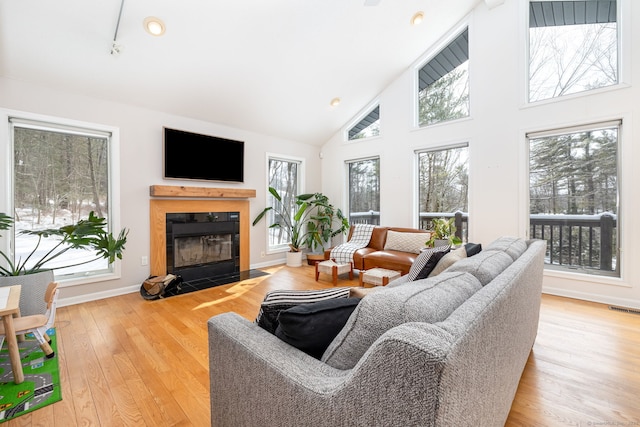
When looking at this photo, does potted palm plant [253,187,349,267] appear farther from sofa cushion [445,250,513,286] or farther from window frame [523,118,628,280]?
sofa cushion [445,250,513,286]

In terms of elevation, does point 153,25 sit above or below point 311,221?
above

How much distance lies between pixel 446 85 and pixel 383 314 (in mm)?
4791

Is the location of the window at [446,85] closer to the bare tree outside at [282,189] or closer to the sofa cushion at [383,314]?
the bare tree outside at [282,189]

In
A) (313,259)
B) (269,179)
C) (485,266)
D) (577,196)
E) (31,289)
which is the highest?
(269,179)

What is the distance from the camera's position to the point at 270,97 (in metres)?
4.43

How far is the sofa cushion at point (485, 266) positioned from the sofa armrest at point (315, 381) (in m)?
0.81

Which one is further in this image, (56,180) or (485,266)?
(56,180)

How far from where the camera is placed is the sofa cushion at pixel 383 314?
0.80m

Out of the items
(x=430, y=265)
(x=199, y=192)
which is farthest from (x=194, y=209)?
(x=430, y=265)

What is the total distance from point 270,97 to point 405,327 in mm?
4432

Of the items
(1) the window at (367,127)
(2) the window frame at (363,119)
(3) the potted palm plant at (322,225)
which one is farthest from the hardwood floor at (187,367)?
(1) the window at (367,127)

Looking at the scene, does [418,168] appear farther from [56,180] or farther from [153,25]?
[56,180]

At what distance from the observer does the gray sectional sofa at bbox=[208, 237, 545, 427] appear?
56cm

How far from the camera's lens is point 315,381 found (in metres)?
0.78
